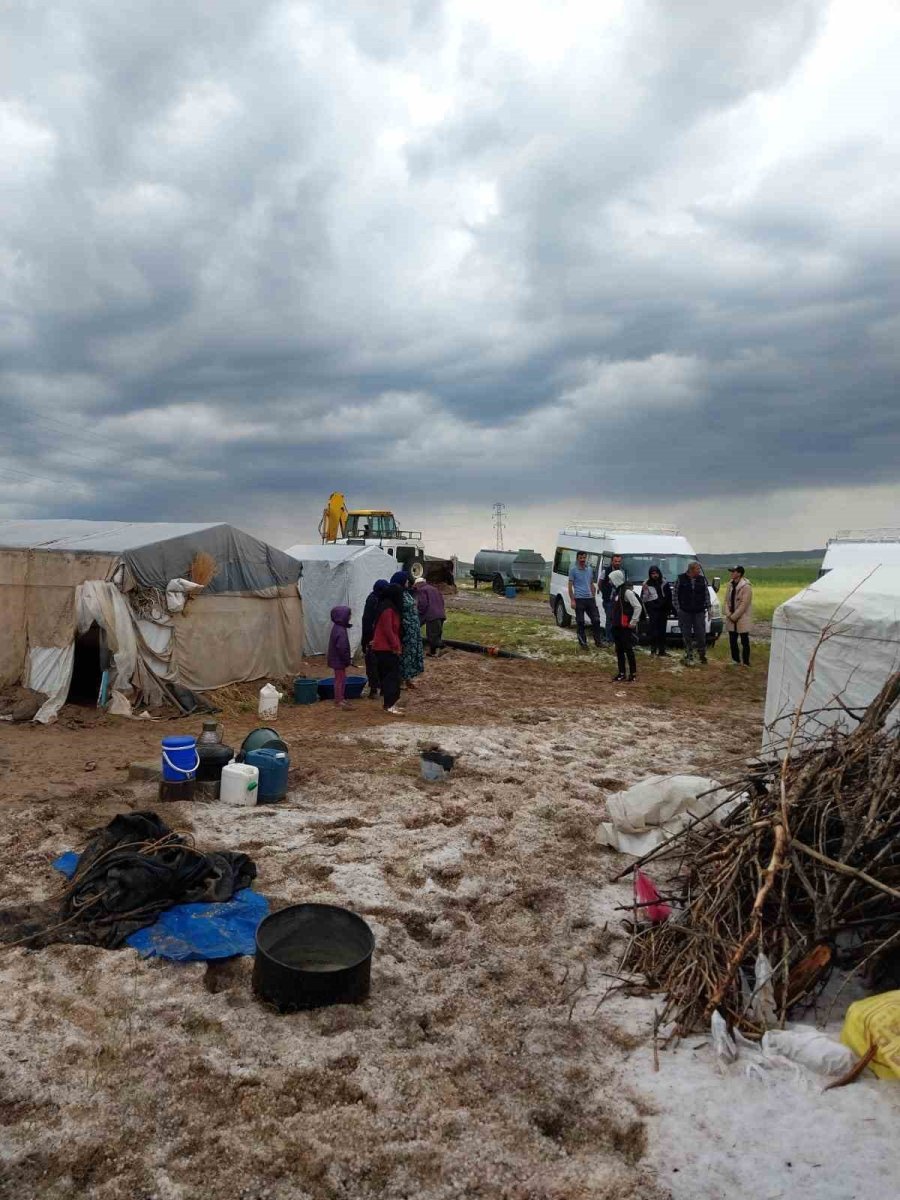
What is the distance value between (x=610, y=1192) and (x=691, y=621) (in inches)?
500

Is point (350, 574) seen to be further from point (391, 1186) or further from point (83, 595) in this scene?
point (391, 1186)

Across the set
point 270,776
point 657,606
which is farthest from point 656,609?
point 270,776

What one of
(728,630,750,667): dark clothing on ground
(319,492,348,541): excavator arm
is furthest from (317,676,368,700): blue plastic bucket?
(319,492,348,541): excavator arm

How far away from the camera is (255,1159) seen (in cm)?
260

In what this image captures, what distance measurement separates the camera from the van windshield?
16188mm

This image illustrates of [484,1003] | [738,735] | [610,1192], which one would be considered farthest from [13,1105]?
[738,735]

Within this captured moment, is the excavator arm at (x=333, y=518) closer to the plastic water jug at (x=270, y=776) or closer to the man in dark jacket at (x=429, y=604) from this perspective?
the man in dark jacket at (x=429, y=604)

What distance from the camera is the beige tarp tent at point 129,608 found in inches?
384

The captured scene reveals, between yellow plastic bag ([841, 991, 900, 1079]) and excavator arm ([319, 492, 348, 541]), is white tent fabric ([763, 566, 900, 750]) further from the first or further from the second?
excavator arm ([319, 492, 348, 541])

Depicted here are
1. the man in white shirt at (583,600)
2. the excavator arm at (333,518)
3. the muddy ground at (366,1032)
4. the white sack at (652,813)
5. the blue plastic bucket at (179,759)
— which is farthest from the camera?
the excavator arm at (333,518)

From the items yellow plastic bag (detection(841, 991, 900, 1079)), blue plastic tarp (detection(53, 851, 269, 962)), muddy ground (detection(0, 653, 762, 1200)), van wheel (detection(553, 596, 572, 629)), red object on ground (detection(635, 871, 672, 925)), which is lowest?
muddy ground (detection(0, 653, 762, 1200))

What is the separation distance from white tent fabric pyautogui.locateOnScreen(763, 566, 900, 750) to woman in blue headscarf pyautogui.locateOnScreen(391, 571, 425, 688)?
4630mm

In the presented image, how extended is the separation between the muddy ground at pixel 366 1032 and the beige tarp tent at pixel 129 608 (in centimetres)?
326

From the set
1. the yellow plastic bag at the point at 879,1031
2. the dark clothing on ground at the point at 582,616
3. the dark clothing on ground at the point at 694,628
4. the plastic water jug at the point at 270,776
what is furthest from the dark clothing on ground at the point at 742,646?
the yellow plastic bag at the point at 879,1031
